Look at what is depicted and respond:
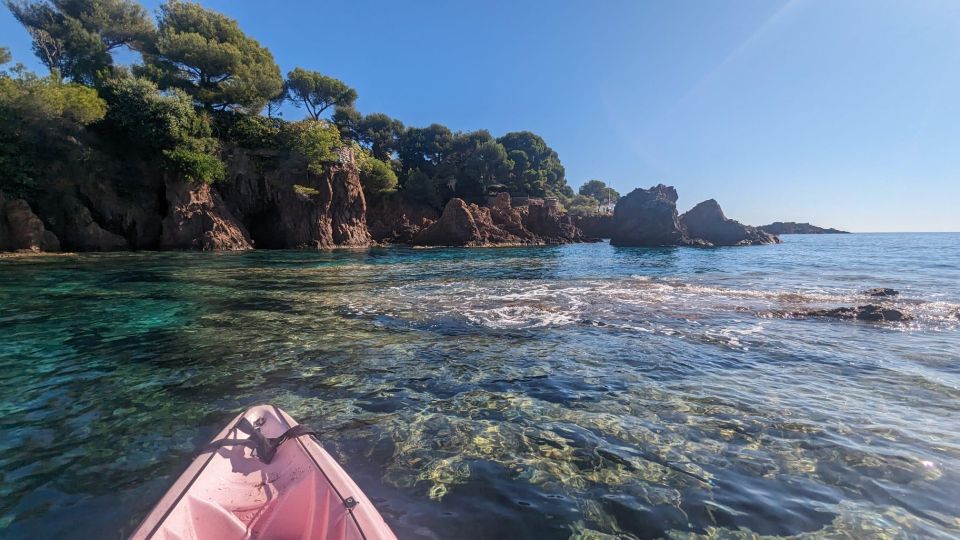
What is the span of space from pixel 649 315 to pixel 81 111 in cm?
3900

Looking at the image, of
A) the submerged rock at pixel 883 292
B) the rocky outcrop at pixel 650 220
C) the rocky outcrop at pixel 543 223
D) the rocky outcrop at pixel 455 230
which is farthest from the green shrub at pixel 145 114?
the rocky outcrop at pixel 650 220

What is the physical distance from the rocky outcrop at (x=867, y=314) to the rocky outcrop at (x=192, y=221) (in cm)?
3944

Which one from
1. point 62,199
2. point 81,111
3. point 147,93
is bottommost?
point 62,199

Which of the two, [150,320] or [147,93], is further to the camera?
[147,93]

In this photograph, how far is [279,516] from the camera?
305 cm

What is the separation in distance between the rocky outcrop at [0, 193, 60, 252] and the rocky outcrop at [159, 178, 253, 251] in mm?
7829

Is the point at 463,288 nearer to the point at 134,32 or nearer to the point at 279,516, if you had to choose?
the point at 279,516

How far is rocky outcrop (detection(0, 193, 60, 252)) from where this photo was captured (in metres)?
26.4

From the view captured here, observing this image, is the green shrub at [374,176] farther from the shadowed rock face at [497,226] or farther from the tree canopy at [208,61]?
the tree canopy at [208,61]

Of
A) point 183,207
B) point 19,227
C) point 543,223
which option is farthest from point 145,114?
point 543,223

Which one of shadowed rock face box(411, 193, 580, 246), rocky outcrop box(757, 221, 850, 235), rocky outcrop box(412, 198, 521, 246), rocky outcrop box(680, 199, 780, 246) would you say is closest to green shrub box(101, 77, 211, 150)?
rocky outcrop box(412, 198, 521, 246)

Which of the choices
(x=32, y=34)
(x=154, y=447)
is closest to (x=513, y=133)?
(x=32, y=34)

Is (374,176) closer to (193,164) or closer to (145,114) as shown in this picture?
(193,164)

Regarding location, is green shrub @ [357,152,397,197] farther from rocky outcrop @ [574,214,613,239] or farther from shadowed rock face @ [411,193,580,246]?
rocky outcrop @ [574,214,613,239]
